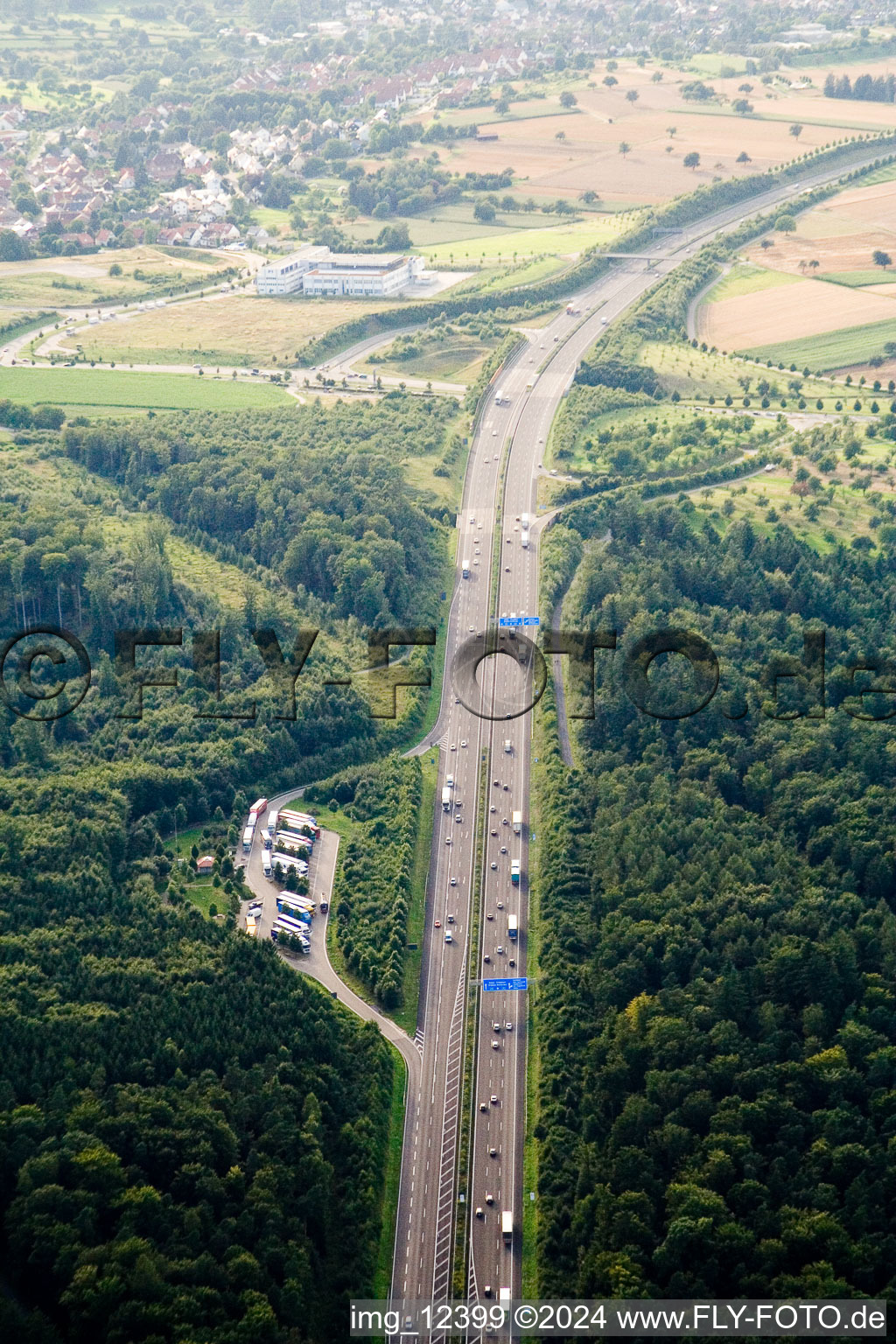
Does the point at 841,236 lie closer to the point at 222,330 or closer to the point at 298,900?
the point at 222,330

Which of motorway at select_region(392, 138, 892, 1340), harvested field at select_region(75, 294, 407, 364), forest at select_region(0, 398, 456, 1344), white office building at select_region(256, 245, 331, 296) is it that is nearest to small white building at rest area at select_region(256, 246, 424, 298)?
white office building at select_region(256, 245, 331, 296)

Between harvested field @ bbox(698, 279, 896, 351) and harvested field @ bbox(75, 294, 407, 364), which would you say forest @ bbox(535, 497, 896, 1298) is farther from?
harvested field @ bbox(75, 294, 407, 364)

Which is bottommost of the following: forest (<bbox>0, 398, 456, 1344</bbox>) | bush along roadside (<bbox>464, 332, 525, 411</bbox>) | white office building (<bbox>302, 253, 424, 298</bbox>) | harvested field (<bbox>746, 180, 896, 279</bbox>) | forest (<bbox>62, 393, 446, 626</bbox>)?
Answer: forest (<bbox>0, 398, 456, 1344</bbox>)

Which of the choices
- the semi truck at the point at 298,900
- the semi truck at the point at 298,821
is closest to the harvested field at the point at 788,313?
the semi truck at the point at 298,821

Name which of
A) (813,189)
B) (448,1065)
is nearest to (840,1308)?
(448,1065)

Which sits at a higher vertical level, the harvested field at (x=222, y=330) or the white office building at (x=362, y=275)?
the white office building at (x=362, y=275)

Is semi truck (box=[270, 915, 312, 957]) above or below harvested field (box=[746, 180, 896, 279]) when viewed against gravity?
below

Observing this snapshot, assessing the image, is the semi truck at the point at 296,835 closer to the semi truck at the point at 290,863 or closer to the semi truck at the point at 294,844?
the semi truck at the point at 294,844
